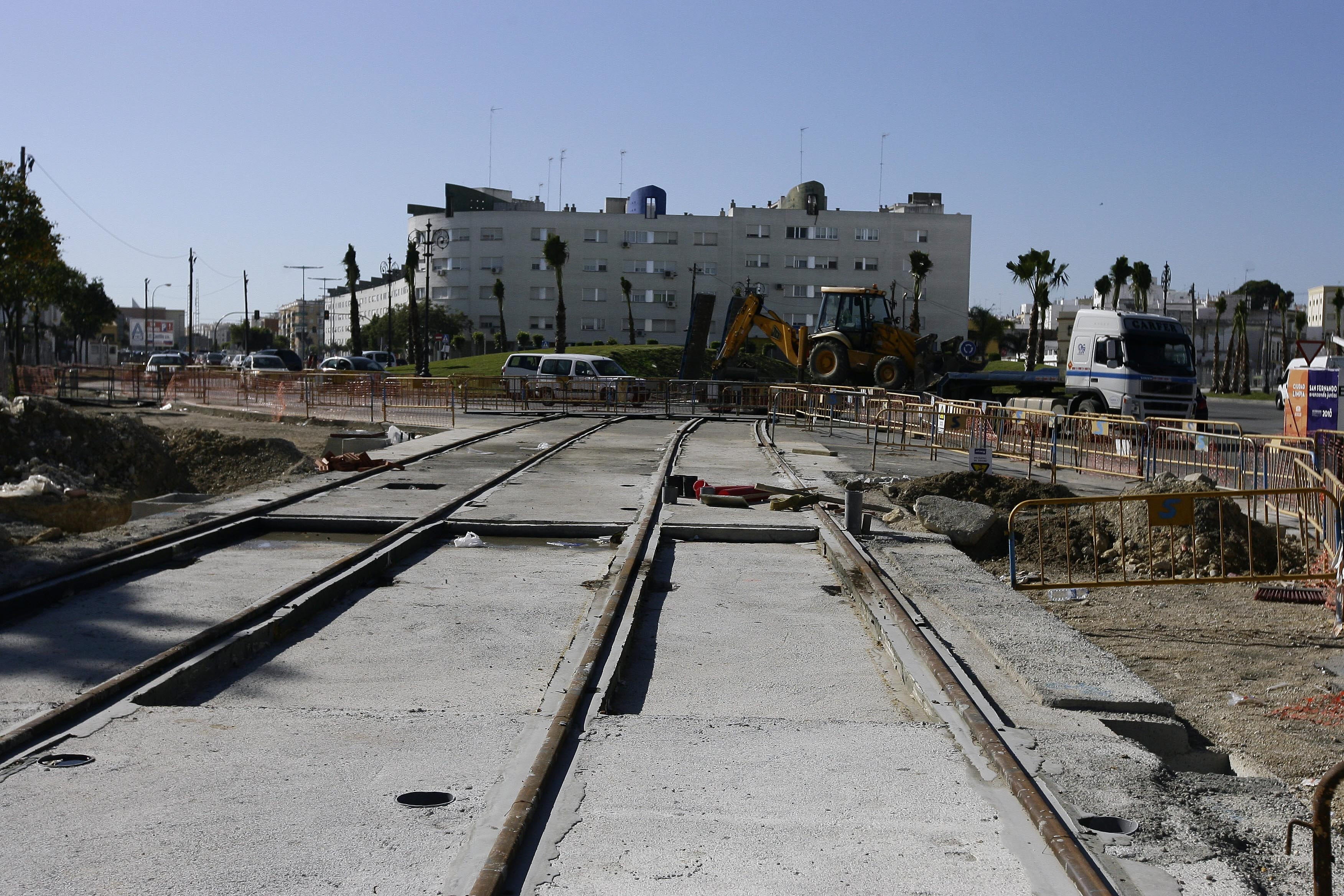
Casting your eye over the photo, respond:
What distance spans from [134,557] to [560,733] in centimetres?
621

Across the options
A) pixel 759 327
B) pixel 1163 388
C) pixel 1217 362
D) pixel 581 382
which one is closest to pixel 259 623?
pixel 1163 388

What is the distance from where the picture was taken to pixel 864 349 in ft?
128

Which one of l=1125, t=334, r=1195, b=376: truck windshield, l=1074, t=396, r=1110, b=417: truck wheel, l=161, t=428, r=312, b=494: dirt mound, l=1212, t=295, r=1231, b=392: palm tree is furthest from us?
l=1212, t=295, r=1231, b=392: palm tree

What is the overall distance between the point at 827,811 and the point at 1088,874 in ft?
3.70

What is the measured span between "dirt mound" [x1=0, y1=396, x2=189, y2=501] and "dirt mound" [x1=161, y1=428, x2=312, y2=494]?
46 centimetres

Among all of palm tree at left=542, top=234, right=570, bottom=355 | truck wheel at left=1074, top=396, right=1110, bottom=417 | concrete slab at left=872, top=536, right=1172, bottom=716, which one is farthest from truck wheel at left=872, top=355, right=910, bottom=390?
palm tree at left=542, top=234, right=570, bottom=355

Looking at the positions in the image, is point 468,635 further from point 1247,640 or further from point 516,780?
point 1247,640

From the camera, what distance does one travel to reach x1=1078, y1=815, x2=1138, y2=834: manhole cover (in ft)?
15.3

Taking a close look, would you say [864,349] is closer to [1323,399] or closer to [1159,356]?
[1159,356]

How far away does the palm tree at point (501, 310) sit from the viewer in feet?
321

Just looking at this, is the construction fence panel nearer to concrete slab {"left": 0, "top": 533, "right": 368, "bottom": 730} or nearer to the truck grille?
concrete slab {"left": 0, "top": 533, "right": 368, "bottom": 730}

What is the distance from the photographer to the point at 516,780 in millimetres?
5012

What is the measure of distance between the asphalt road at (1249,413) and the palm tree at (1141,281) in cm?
1730

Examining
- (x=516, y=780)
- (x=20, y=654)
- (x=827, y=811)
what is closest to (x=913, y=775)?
(x=827, y=811)
